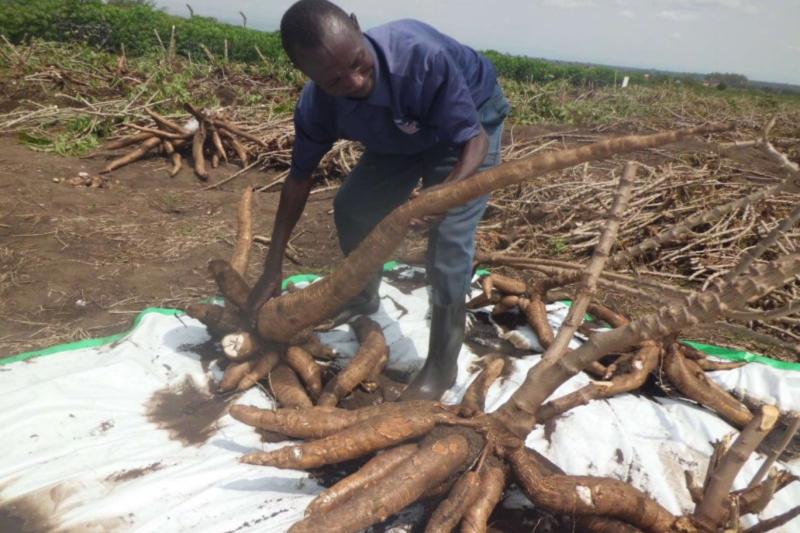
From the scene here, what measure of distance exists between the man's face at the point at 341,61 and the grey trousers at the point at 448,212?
18.7 inches

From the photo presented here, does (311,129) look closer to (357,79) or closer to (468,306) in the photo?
(357,79)

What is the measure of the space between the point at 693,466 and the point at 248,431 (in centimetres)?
167

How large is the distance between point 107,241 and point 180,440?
244 centimetres

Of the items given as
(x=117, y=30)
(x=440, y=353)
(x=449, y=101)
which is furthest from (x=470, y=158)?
(x=117, y=30)

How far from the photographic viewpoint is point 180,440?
1998 millimetres

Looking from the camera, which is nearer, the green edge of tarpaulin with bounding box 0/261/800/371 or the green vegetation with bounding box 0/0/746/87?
the green edge of tarpaulin with bounding box 0/261/800/371

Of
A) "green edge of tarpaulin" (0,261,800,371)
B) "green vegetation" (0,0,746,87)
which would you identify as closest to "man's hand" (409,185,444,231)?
"green edge of tarpaulin" (0,261,800,371)

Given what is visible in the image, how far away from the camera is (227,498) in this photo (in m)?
1.73

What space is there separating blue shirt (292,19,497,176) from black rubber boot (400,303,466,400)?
682 mm

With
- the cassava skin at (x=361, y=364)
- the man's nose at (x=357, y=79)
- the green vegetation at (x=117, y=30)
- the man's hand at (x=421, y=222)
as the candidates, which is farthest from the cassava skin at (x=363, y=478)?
the green vegetation at (x=117, y=30)

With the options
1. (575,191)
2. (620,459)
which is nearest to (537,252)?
(575,191)

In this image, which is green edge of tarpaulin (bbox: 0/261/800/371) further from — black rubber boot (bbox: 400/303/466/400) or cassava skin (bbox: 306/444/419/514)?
cassava skin (bbox: 306/444/419/514)

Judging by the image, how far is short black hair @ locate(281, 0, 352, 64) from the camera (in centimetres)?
159

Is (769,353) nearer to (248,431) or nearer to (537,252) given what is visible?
(537,252)
